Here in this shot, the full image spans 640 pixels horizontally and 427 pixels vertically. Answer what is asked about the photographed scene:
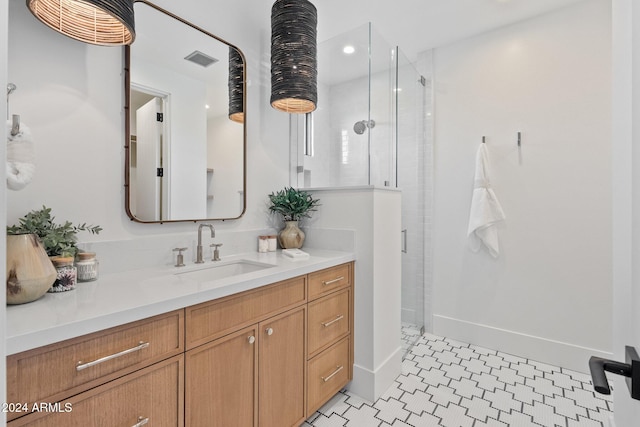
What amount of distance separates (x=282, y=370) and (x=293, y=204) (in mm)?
1077

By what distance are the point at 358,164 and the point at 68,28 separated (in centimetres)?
166

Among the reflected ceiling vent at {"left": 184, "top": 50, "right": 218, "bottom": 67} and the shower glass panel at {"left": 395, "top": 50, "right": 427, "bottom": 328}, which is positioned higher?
the reflected ceiling vent at {"left": 184, "top": 50, "right": 218, "bottom": 67}

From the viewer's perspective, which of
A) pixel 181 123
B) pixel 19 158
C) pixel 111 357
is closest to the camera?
pixel 111 357

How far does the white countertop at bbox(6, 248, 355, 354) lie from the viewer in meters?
0.81

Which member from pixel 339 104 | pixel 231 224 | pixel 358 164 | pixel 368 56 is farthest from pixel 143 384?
pixel 368 56

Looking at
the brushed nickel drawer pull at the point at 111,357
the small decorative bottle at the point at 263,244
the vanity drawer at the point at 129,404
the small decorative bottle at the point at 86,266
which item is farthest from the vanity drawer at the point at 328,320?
the small decorative bottle at the point at 86,266

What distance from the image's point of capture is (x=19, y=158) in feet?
3.49

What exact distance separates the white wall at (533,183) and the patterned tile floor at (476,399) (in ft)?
0.94

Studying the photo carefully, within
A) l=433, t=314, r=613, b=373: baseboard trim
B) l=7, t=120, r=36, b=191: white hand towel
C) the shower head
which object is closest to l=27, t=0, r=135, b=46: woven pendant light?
l=7, t=120, r=36, b=191: white hand towel

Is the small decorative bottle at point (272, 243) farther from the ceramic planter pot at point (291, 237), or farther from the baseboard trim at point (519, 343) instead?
the baseboard trim at point (519, 343)

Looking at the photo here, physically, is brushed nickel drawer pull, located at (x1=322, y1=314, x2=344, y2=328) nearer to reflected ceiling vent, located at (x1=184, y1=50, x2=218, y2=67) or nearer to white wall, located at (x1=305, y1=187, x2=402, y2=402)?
white wall, located at (x1=305, y1=187, x2=402, y2=402)

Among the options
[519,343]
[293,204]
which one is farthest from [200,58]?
[519,343]

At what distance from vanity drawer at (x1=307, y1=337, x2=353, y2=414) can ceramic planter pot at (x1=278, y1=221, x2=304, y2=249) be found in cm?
71

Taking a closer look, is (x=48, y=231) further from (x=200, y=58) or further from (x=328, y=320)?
(x=328, y=320)
